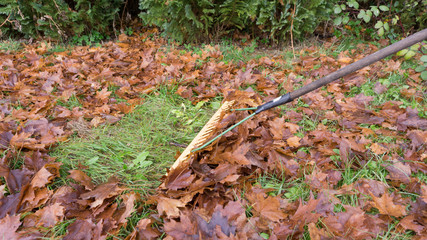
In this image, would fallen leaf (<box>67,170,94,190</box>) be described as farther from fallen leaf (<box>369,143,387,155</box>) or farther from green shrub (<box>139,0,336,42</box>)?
green shrub (<box>139,0,336,42</box>)

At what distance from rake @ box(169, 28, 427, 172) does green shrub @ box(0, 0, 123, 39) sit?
3028 millimetres

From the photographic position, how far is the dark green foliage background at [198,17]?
3057 mm

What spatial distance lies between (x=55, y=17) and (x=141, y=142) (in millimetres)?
2914

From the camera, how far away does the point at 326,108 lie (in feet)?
6.31

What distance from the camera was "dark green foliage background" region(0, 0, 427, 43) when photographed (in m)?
3.06

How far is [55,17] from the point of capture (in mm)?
3357

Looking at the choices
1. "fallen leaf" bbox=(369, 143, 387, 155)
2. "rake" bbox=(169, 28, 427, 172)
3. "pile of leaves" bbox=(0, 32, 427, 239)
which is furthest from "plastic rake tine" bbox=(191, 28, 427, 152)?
"fallen leaf" bbox=(369, 143, 387, 155)

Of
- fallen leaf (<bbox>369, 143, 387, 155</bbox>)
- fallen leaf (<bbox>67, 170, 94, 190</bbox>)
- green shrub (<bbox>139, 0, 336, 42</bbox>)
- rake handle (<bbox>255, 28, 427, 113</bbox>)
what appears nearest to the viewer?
rake handle (<bbox>255, 28, 427, 113</bbox>)

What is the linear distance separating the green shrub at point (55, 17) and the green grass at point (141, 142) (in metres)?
2.36

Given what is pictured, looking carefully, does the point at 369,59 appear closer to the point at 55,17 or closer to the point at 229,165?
the point at 229,165

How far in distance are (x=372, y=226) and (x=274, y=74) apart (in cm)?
177

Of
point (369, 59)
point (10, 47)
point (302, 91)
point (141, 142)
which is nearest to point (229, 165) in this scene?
point (302, 91)

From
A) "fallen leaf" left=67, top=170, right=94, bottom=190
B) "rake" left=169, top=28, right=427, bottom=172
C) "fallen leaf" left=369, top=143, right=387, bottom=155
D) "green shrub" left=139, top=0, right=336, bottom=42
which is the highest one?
"green shrub" left=139, top=0, right=336, bottom=42

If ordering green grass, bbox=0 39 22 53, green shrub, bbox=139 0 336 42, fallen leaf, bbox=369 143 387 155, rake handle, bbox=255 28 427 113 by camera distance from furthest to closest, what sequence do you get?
green grass, bbox=0 39 22 53, green shrub, bbox=139 0 336 42, fallen leaf, bbox=369 143 387 155, rake handle, bbox=255 28 427 113
